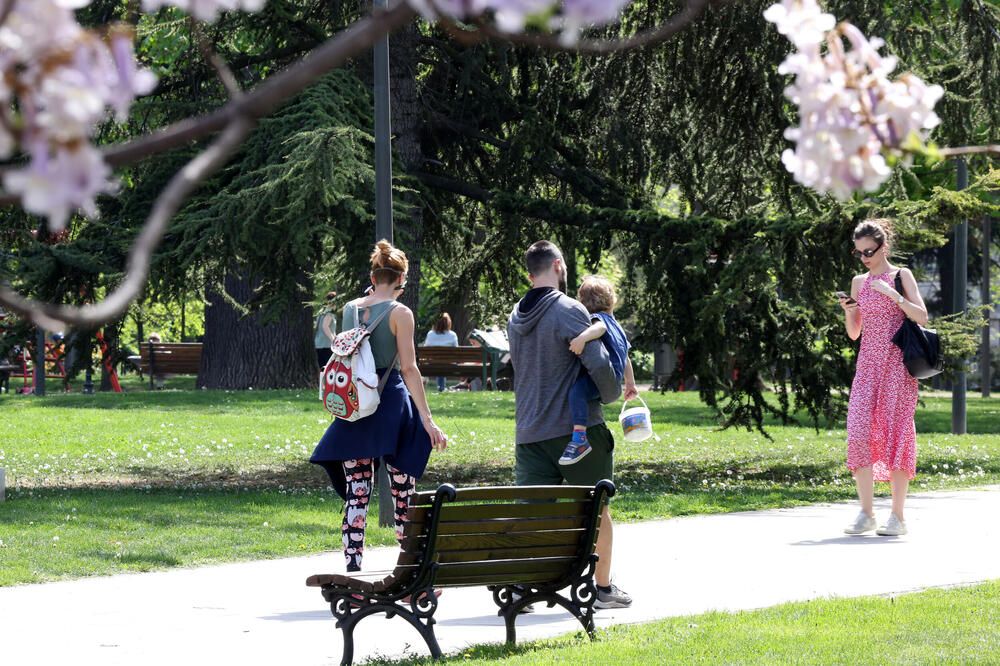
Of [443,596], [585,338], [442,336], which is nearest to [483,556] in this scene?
[585,338]

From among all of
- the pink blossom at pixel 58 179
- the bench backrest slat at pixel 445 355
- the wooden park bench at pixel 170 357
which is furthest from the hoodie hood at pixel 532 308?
the wooden park bench at pixel 170 357

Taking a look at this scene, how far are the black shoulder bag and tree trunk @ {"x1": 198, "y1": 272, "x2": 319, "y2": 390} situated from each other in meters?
15.5

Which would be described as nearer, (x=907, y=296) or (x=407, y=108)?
(x=907, y=296)

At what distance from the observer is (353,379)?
691cm

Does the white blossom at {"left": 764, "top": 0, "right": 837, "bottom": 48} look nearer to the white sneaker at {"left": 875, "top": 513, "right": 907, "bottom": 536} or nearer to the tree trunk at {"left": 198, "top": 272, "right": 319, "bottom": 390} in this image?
the white sneaker at {"left": 875, "top": 513, "right": 907, "bottom": 536}

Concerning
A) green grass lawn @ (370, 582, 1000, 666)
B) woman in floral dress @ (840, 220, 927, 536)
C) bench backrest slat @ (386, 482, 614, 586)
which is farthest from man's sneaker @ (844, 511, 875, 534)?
bench backrest slat @ (386, 482, 614, 586)

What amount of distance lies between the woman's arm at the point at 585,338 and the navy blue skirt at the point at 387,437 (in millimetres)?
916

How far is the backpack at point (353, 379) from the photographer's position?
22.6ft

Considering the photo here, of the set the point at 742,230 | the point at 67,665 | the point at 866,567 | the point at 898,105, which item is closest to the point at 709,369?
the point at 742,230

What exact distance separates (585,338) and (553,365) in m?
0.23

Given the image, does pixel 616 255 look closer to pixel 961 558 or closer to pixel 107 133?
pixel 107 133

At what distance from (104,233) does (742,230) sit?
232 inches

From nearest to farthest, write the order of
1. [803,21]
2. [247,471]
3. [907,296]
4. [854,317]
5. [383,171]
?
[803,21] → [907,296] → [854,317] → [383,171] → [247,471]

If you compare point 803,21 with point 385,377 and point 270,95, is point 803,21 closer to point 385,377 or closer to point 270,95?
point 270,95
